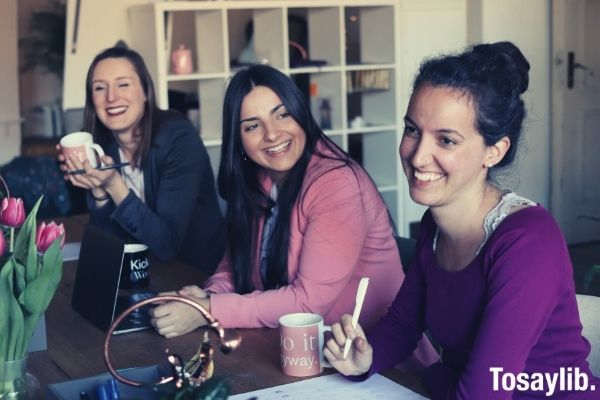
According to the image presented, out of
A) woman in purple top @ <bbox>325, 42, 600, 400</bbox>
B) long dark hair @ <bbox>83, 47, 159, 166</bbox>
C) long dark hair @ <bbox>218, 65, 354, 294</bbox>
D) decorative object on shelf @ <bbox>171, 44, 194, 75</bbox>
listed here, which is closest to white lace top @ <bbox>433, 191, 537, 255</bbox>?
woman in purple top @ <bbox>325, 42, 600, 400</bbox>

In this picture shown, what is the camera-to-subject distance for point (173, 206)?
2.69m

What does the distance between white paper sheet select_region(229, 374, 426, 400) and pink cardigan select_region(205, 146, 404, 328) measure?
0.38m

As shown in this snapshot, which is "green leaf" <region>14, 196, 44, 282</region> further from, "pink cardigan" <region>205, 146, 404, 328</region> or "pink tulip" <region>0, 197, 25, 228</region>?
"pink cardigan" <region>205, 146, 404, 328</region>

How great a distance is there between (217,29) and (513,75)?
335 cm

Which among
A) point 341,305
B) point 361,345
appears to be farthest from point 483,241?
point 341,305

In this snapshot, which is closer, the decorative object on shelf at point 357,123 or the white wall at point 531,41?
the decorative object on shelf at point 357,123

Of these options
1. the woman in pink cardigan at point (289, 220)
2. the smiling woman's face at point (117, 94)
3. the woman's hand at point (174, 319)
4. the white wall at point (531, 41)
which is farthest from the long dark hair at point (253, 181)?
the white wall at point (531, 41)

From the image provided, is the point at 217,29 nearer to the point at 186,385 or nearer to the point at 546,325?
the point at 546,325

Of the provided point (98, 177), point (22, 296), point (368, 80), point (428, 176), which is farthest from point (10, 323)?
point (368, 80)

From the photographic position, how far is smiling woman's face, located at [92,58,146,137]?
279 cm

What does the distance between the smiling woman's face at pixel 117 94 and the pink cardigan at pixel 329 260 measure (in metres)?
0.72

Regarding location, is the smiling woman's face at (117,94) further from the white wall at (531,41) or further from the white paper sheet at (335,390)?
the white wall at (531,41)

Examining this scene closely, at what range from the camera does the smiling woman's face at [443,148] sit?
1573 millimetres

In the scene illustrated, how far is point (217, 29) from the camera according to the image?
A: 482 cm
